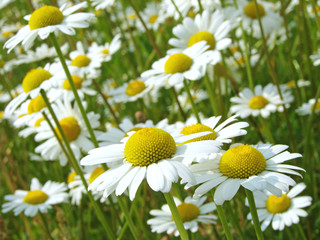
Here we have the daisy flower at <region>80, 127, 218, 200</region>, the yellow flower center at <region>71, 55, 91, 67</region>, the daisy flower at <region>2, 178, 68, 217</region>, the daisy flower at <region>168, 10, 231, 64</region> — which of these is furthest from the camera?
the yellow flower center at <region>71, 55, 91, 67</region>

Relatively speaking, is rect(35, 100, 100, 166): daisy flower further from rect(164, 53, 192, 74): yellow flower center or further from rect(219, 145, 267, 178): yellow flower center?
rect(219, 145, 267, 178): yellow flower center

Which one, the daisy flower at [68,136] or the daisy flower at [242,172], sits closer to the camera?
the daisy flower at [242,172]

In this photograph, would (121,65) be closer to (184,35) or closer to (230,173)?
(184,35)

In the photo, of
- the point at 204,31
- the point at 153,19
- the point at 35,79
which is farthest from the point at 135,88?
the point at 153,19

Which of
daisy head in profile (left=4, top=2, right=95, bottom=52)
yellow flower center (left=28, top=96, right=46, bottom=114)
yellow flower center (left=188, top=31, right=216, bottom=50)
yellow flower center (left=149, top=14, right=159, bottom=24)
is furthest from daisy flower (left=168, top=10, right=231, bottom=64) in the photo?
yellow flower center (left=149, top=14, right=159, bottom=24)

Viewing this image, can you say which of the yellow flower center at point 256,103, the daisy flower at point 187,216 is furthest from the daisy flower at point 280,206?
the yellow flower center at point 256,103

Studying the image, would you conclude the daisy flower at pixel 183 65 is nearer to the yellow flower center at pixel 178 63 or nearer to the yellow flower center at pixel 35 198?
the yellow flower center at pixel 178 63
